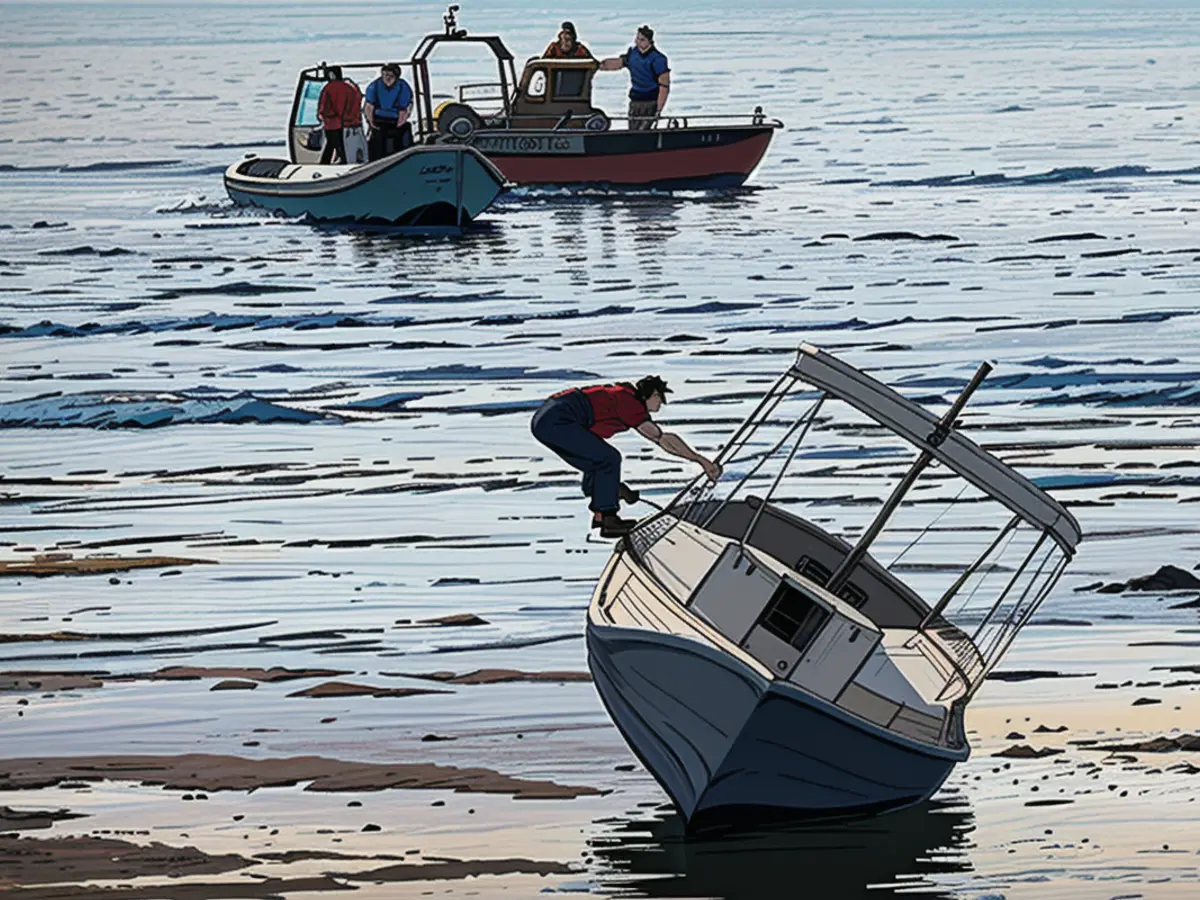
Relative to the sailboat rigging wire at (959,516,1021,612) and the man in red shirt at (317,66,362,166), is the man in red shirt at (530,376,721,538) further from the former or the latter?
the man in red shirt at (317,66,362,166)

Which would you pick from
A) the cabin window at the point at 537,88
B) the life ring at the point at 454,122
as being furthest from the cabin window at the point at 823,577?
the cabin window at the point at 537,88

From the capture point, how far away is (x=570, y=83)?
36.5 m

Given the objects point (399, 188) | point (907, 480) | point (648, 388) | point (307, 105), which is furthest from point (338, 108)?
point (907, 480)

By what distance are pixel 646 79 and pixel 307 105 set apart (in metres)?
4.99

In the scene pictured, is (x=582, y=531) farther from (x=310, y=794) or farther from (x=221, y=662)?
(x=310, y=794)

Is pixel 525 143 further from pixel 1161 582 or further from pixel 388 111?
pixel 1161 582

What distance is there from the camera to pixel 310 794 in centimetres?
1075

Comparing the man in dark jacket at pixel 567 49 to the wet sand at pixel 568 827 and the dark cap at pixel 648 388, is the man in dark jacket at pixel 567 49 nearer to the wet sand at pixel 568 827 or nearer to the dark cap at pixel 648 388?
the dark cap at pixel 648 388

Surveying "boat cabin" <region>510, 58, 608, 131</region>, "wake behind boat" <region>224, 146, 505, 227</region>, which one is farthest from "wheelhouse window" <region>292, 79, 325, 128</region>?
"boat cabin" <region>510, 58, 608, 131</region>

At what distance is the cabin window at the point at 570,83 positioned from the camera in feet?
119

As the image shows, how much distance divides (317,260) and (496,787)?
21667 mm

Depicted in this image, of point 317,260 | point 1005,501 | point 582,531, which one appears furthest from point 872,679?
point 317,260

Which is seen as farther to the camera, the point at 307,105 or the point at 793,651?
the point at 307,105

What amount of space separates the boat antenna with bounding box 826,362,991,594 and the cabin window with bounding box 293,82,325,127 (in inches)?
943
